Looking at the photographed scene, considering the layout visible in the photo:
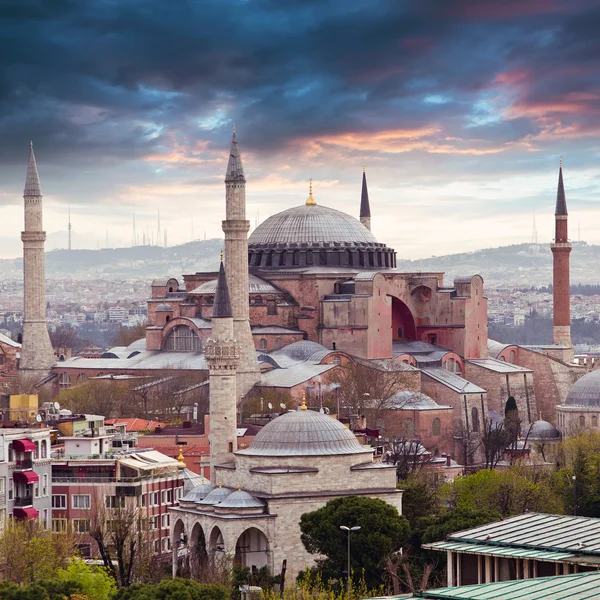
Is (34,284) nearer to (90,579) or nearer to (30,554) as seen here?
(30,554)

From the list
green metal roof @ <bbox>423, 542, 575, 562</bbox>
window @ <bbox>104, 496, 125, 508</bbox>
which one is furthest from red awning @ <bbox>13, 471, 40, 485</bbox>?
green metal roof @ <bbox>423, 542, 575, 562</bbox>

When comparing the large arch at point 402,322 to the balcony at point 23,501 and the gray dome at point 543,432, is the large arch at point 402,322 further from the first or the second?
the balcony at point 23,501

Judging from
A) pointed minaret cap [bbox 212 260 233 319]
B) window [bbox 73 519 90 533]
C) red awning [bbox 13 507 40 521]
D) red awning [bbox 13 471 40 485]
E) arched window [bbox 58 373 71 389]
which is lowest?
window [bbox 73 519 90 533]

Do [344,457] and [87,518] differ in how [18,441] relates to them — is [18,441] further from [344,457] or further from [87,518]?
[344,457]

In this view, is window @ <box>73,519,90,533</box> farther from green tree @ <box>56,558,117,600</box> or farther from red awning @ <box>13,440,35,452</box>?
green tree @ <box>56,558,117,600</box>

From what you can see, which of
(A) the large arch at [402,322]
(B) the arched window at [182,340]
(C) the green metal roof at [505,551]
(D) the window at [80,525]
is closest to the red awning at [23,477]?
(D) the window at [80,525]

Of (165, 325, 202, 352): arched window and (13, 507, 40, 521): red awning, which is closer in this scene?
(13, 507, 40, 521): red awning

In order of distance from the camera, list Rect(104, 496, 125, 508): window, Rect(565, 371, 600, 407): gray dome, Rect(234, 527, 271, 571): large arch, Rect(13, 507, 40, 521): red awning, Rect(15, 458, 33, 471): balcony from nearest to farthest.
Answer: Rect(234, 527, 271, 571): large arch, Rect(13, 507, 40, 521): red awning, Rect(15, 458, 33, 471): balcony, Rect(104, 496, 125, 508): window, Rect(565, 371, 600, 407): gray dome

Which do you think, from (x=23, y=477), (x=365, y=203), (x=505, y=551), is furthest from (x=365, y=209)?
(x=505, y=551)

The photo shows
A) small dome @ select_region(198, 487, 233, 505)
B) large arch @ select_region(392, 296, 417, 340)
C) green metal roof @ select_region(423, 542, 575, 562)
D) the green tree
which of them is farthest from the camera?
A: large arch @ select_region(392, 296, 417, 340)
